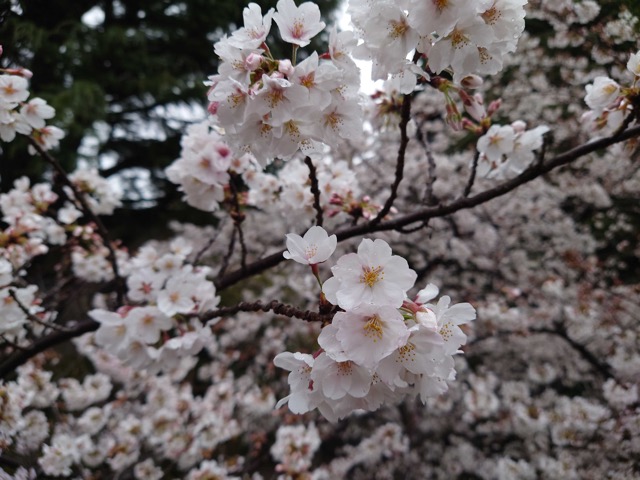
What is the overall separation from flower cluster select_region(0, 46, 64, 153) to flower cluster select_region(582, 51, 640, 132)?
1631 mm

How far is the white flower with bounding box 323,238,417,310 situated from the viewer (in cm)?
68

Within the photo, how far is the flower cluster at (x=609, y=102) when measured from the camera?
1.08m

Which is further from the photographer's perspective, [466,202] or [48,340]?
[48,340]

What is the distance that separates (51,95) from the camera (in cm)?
336

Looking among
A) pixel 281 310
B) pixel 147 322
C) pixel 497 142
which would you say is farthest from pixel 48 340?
pixel 497 142

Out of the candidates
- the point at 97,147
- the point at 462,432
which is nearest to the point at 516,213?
the point at 462,432

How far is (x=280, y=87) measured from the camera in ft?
2.56

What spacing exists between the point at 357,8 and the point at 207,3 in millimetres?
1956

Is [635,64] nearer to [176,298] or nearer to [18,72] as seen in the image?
[176,298]

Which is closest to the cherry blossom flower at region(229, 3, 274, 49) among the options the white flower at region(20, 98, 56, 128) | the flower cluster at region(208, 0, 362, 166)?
the flower cluster at region(208, 0, 362, 166)

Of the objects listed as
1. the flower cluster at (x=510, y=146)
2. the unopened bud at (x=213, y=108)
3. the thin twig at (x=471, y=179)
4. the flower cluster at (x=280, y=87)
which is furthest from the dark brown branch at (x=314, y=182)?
the flower cluster at (x=510, y=146)

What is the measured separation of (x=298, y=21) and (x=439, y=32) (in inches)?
11.9

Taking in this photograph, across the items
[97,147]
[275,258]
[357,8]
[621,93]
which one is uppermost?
[357,8]

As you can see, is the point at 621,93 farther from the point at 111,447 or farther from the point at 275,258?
the point at 111,447
